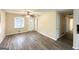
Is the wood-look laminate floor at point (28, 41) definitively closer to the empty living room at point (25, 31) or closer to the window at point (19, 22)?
the empty living room at point (25, 31)

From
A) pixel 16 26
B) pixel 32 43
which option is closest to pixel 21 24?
pixel 16 26

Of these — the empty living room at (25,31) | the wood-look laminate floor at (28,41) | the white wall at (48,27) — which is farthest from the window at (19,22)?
the white wall at (48,27)

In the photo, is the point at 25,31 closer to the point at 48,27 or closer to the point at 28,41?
the point at 28,41

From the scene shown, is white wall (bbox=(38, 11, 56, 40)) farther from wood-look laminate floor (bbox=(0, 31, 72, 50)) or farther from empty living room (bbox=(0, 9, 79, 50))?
wood-look laminate floor (bbox=(0, 31, 72, 50))

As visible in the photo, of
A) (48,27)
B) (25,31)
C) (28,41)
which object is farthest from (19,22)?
(48,27)

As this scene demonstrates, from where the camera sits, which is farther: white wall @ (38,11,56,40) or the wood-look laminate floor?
white wall @ (38,11,56,40)

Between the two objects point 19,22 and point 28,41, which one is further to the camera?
point 28,41

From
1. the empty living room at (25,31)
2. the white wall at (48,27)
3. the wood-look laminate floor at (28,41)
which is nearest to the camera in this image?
the empty living room at (25,31)

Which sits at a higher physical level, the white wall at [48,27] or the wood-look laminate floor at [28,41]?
the white wall at [48,27]

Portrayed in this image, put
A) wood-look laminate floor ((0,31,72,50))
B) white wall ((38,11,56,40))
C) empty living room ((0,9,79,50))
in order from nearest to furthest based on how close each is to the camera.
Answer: empty living room ((0,9,79,50)), wood-look laminate floor ((0,31,72,50)), white wall ((38,11,56,40))

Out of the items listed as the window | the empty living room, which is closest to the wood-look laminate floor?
the empty living room
